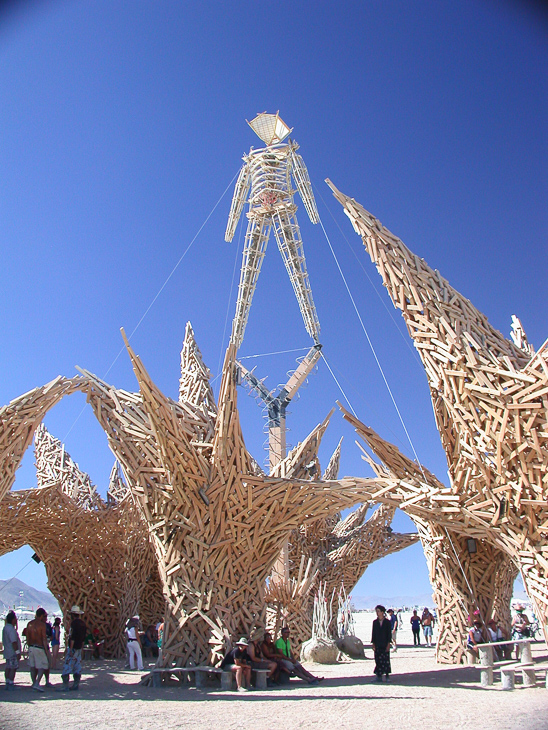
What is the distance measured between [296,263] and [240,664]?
1474 centimetres

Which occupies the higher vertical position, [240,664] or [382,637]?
[382,637]

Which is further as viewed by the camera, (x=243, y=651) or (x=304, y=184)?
(x=304, y=184)

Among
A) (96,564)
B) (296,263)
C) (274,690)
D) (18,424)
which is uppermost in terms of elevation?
(296,263)

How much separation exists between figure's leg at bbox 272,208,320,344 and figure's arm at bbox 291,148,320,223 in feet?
2.10

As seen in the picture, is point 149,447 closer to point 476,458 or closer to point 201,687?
point 201,687

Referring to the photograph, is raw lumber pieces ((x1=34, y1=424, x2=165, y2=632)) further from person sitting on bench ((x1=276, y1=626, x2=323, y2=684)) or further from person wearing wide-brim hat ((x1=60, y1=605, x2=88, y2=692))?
person sitting on bench ((x1=276, y1=626, x2=323, y2=684))

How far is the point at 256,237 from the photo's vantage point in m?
21.0

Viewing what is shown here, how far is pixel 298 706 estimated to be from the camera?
22.6 feet

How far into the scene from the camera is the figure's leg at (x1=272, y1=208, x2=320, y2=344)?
20.3 metres

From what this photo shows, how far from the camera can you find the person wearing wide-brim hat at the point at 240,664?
8297 millimetres

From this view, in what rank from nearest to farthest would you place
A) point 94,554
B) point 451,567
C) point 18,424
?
point 18,424
point 451,567
point 94,554

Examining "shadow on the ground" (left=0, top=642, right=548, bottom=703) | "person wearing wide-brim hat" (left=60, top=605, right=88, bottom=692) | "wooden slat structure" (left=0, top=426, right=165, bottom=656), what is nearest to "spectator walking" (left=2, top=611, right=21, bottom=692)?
"shadow on the ground" (left=0, top=642, right=548, bottom=703)

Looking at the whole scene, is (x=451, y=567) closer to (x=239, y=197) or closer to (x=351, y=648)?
(x=351, y=648)

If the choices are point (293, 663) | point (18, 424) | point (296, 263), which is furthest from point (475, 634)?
point (296, 263)
